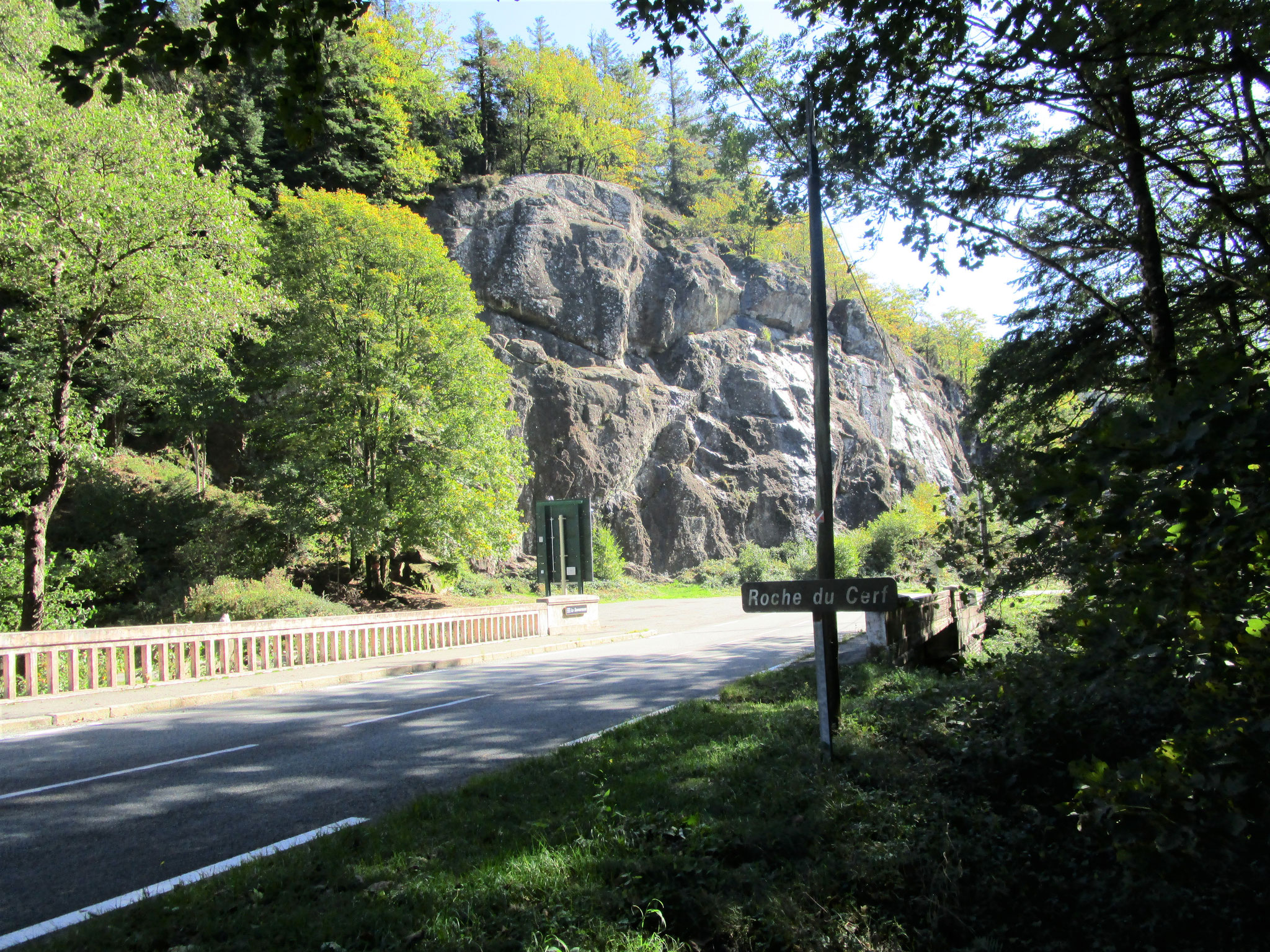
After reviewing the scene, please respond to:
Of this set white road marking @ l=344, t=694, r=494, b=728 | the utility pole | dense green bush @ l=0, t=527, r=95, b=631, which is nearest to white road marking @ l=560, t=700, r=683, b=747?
the utility pole

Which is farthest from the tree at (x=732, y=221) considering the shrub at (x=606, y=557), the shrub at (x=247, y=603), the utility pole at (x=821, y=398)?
the utility pole at (x=821, y=398)

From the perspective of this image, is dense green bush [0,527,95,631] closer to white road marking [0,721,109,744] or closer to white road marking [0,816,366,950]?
white road marking [0,721,109,744]

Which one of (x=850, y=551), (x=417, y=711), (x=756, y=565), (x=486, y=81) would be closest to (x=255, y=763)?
(x=417, y=711)

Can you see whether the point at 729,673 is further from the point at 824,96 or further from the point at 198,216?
the point at 198,216

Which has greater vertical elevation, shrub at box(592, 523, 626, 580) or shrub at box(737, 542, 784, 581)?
shrub at box(592, 523, 626, 580)

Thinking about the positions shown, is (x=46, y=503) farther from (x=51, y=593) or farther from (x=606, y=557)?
(x=606, y=557)

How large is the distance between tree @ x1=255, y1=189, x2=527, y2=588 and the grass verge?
1727 cm

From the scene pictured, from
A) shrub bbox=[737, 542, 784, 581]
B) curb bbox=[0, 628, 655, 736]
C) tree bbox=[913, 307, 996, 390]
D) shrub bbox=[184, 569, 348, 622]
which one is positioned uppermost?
tree bbox=[913, 307, 996, 390]

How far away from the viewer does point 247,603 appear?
17156 mm

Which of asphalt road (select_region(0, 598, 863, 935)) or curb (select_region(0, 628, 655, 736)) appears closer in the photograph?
asphalt road (select_region(0, 598, 863, 935))

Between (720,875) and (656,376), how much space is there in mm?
44099

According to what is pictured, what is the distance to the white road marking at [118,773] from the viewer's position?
6027mm

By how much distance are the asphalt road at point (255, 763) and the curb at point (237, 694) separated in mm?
371

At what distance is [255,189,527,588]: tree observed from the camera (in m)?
22.2
